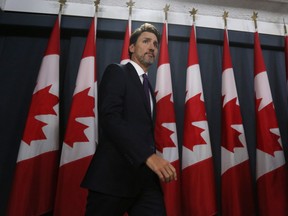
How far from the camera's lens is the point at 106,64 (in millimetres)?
2227

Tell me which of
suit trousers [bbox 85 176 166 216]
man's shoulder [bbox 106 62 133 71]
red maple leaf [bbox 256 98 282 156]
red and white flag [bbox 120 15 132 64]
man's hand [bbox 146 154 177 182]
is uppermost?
red and white flag [bbox 120 15 132 64]

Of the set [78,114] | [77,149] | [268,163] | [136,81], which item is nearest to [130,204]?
[136,81]

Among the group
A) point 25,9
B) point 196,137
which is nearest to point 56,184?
point 196,137

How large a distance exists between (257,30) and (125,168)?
189cm

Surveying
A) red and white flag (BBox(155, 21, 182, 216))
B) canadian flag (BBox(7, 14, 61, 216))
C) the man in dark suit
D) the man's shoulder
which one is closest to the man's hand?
the man in dark suit

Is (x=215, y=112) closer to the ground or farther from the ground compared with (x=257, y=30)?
closer to the ground

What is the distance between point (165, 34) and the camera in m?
2.11

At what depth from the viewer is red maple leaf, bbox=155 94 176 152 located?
1.79m

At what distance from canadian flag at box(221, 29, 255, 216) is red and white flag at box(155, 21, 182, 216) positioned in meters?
0.32

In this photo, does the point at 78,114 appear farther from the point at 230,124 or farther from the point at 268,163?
the point at 268,163

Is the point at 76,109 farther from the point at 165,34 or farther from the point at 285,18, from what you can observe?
the point at 285,18

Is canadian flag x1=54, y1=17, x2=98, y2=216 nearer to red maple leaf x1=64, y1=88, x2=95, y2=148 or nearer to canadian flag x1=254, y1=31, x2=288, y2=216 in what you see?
red maple leaf x1=64, y1=88, x2=95, y2=148

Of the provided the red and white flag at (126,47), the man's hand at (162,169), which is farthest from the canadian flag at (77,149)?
the man's hand at (162,169)

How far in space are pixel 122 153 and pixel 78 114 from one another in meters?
1.00
